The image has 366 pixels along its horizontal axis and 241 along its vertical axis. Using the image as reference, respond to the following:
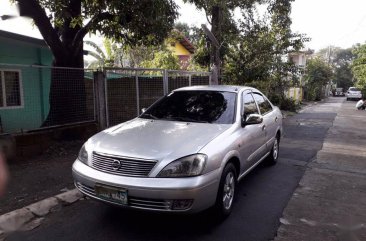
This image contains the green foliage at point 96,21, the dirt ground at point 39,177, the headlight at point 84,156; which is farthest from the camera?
the green foliage at point 96,21

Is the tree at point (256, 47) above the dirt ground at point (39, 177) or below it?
above

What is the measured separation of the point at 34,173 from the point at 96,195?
2479 mm

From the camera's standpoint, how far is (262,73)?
46.2ft

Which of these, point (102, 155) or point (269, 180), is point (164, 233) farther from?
point (269, 180)

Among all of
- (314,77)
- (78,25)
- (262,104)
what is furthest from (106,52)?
(314,77)

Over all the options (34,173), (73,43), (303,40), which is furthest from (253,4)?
(34,173)

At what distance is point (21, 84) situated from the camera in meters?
7.36

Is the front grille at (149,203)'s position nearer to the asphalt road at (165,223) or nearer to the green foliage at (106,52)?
the asphalt road at (165,223)

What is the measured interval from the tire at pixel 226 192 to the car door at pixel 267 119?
1.69 m

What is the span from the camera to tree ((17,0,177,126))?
6.71 metres

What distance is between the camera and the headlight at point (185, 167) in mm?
3369

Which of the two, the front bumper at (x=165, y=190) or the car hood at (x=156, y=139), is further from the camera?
the car hood at (x=156, y=139)

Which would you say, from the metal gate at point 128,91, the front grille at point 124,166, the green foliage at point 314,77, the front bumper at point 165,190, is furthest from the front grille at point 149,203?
the green foliage at point 314,77

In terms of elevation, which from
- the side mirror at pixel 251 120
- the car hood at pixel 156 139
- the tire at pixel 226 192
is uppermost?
the side mirror at pixel 251 120
